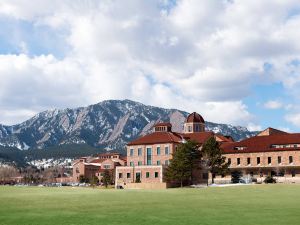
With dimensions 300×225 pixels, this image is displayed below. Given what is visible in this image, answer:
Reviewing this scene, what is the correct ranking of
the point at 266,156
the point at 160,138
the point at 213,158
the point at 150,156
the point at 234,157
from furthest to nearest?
the point at 150,156
the point at 160,138
the point at 234,157
the point at 266,156
the point at 213,158

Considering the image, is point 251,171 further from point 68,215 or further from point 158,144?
point 68,215

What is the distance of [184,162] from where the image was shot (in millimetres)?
88812

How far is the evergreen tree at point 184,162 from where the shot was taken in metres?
88.9

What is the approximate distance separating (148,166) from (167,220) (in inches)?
3508

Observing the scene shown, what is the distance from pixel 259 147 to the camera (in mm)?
107312

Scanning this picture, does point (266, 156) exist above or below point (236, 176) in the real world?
above

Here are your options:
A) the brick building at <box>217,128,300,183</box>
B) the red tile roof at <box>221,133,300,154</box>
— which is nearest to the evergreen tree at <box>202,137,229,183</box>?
the brick building at <box>217,128,300,183</box>

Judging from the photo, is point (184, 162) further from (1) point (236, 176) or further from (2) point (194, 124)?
(2) point (194, 124)

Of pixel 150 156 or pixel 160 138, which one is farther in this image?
pixel 150 156

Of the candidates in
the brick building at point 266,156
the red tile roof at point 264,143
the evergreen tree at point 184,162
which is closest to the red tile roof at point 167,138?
the red tile roof at point 264,143

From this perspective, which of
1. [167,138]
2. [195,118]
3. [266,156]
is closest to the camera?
[266,156]

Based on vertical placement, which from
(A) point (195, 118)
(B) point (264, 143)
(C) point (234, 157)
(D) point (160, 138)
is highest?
(A) point (195, 118)

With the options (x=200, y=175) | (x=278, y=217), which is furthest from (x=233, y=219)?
(x=200, y=175)

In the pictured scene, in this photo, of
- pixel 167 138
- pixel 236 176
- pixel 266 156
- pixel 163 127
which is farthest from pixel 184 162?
pixel 163 127
